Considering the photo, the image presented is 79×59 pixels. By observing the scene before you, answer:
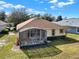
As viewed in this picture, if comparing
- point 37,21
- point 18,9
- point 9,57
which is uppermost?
point 18,9

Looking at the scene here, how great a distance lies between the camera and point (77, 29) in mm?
38969

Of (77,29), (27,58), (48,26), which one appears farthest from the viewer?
(77,29)

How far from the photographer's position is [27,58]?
51.4 feet

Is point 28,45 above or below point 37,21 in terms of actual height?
below

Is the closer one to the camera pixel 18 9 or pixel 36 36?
pixel 36 36

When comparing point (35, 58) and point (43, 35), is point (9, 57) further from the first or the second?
point (43, 35)

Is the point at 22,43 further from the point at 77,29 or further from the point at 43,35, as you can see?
the point at 77,29

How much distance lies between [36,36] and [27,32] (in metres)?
1.88

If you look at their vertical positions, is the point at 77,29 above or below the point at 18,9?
below

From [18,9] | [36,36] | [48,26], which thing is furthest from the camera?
[18,9]

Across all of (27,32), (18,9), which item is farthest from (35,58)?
(18,9)

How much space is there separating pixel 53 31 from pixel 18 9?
29233mm

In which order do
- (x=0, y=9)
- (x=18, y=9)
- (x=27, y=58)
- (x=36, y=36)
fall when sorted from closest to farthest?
(x=27, y=58) < (x=36, y=36) < (x=18, y=9) < (x=0, y=9)

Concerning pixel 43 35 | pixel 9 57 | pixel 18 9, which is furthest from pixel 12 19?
pixel 9 57
